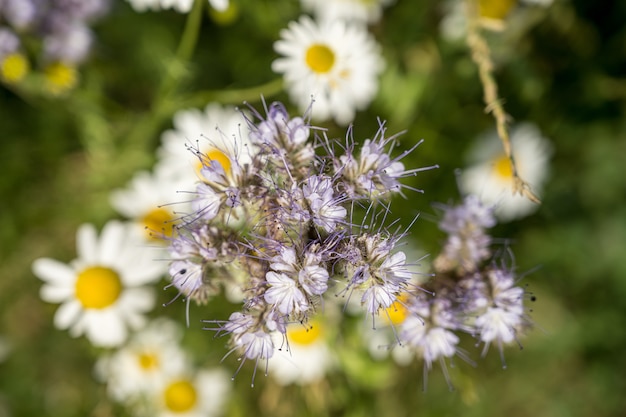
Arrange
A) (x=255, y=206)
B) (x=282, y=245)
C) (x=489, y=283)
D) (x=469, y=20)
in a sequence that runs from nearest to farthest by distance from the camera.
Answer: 1. (x=282, y=245)
2. (x=255, y=206)
3. (x=489, y=283)
4. (x=469, y=20)

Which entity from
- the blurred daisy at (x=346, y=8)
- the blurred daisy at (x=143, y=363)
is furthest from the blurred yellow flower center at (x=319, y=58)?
the blurred daisy at (x=143, y=363)

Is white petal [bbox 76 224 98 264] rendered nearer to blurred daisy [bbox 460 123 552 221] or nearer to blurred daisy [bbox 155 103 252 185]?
blurred daisy [bbox 155 103 252 185]

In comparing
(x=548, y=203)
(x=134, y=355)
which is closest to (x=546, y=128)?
(x=548, y=203)

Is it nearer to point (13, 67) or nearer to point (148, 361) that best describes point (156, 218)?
point (148, 361)

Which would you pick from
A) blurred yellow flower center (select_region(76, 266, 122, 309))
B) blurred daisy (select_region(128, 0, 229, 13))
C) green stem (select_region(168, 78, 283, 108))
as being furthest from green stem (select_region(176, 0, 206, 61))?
blurred yellow flower center (select_region(76, 266, 122, 309))

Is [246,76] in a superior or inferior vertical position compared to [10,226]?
superior

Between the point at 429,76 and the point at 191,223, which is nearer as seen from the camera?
the point at 191,223

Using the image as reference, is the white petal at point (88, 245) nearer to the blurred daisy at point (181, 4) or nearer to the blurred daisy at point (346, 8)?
the blurred daisy at point (181, 4)

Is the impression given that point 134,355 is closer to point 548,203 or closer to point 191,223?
point 191,223
